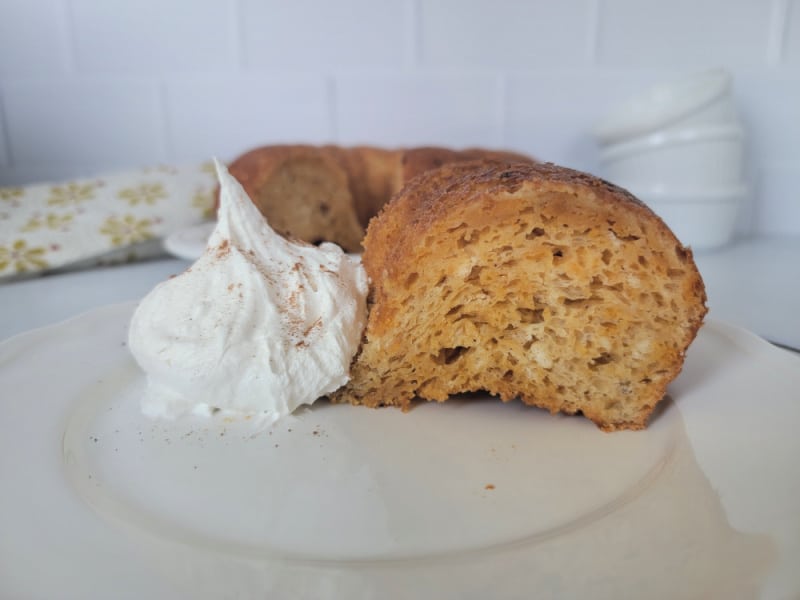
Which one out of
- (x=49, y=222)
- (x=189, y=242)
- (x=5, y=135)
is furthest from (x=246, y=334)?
(x=5, y=135)

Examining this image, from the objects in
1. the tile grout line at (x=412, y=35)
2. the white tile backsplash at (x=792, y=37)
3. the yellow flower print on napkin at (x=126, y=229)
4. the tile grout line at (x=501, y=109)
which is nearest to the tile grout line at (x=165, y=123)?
the yellow flower print on napkin at (x=126, y=229)

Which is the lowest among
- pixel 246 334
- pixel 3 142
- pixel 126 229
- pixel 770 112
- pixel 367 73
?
pixel 126 229

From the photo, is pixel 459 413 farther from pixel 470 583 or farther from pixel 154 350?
pixel 154 350

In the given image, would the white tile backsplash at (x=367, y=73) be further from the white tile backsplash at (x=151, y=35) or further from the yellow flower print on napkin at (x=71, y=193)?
the yellow flower print on napkin at (x=71, y=193)

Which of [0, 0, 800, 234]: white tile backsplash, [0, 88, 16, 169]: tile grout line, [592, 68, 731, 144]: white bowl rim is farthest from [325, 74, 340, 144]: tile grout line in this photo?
[0, 88, 16, 169]: tile grout line

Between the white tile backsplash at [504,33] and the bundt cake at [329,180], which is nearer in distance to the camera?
the bundt cake at [329,180]

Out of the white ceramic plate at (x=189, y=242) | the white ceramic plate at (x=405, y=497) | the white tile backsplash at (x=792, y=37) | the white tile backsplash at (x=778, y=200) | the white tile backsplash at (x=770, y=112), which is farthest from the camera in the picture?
the white tile backsplash at (x=778, y=200)

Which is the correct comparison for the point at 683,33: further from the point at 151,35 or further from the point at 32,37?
the point at 32,37
